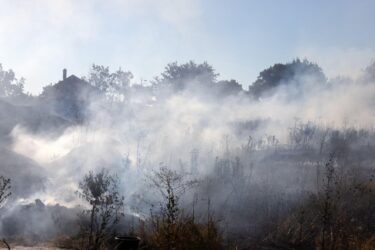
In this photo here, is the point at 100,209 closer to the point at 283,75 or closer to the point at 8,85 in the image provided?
the point at 283,75

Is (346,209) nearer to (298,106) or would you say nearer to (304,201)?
(304,201)

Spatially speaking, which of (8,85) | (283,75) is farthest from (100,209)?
(8,85)

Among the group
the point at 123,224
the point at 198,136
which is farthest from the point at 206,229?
the point at 198,136

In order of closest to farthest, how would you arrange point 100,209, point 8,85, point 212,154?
point 100,209 < point 212,154 < point 8,85

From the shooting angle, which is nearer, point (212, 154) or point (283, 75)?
point (212, 154)

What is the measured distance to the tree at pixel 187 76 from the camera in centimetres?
3856

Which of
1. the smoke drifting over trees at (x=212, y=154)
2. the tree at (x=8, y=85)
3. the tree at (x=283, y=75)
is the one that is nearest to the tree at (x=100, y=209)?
the smoke drifting over trees at (x=212, y=154)

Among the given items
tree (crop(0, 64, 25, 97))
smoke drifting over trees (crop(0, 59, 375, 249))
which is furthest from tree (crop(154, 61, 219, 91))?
tree (crop(0, 64, 25, 97))

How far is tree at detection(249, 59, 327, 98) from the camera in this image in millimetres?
34469

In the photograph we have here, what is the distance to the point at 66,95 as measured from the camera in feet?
122

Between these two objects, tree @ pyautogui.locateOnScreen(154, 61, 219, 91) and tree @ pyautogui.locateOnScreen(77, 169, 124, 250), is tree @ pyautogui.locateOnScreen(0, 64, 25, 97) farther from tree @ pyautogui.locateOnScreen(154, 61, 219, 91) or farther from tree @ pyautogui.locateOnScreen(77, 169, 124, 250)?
tree @ pyautogui.locateOnScreen(77, 169, 124, 250)

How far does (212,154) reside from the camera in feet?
73.8

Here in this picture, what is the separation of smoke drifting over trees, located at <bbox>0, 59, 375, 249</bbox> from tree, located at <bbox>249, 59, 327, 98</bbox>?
0.09 m

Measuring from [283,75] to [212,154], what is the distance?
1508 centimetres
